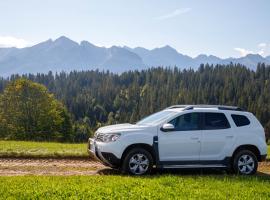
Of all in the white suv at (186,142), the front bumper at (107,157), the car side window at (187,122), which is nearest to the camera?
the front bumper at (107,157)

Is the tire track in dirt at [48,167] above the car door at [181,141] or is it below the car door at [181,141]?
below

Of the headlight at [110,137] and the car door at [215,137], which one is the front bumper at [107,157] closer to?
the headlight at [110,137]

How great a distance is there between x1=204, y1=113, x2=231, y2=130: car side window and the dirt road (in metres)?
2.40

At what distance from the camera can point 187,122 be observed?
13.4m

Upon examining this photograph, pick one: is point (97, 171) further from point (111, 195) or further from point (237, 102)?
point (237, 102)

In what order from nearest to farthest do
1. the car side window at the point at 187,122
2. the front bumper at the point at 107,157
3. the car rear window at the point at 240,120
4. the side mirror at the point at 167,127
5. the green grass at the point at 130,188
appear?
the green grass at the point at 130,188 → the front bumper at the point at 107,157 → the side mirror at the point at 167,127 → the car side window at the point at 187,122 → the car rear window at the point at 240,120

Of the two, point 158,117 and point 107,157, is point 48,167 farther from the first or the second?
point 158,117

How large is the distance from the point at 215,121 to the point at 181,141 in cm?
153

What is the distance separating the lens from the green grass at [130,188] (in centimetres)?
938

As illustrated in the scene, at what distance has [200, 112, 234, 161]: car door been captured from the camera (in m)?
13.3

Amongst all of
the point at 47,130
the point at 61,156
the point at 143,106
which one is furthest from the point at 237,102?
the point at 61,156

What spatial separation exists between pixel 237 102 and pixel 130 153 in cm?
15443

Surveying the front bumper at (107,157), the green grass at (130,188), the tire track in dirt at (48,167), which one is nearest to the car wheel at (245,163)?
the green grass at (130,188)

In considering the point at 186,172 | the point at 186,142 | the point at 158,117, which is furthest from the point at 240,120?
the point at 158,117
